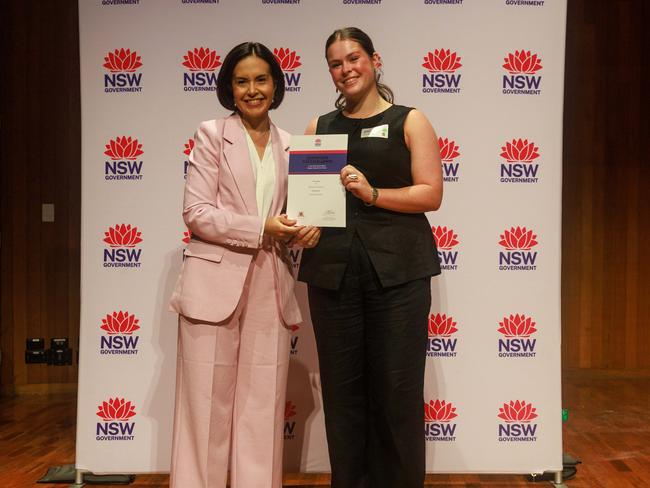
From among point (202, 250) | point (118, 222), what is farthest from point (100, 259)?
point (202, 250)

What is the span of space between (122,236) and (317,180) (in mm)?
1233

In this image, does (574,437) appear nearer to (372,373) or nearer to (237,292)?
(372,373)

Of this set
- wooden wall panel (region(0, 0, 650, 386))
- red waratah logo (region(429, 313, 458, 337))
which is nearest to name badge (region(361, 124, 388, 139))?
red waratah logo (region(429, 313, 458, 337))

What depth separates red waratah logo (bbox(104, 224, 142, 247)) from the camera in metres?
2.83

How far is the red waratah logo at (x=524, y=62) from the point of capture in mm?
2768

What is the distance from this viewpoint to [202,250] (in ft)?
6.79

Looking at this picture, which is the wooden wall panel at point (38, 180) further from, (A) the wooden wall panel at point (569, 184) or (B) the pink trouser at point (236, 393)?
(B) the pink trouser at point (236, 393)

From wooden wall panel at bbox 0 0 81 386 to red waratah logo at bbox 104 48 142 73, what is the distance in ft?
5.54

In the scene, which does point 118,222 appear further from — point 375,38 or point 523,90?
point 523,90

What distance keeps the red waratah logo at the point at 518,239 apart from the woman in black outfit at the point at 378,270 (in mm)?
855

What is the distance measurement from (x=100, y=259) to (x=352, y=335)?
137 centimetres

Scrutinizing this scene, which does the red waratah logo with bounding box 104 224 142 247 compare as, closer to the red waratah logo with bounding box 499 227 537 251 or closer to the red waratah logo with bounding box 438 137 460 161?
the red waratah logo with bounding box 438 137 460 161

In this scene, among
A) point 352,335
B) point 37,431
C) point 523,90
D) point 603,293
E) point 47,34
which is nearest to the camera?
point 352,335

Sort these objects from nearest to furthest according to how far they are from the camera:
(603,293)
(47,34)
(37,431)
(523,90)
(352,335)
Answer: (352,335) < (523,90) < (37,431) < (47,34) < (603,293)
